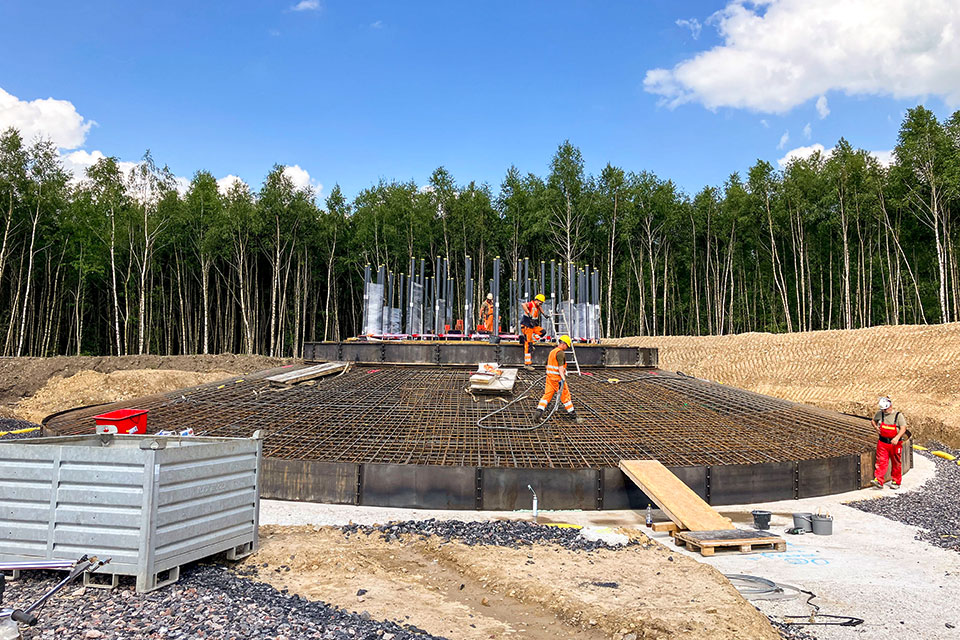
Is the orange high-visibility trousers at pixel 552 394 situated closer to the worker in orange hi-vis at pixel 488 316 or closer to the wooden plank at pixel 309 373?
the wooden plank at pixel 309 373

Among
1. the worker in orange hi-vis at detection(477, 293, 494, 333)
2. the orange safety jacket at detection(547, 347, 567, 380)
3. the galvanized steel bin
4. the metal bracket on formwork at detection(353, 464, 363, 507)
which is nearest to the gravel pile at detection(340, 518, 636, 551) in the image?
the metal bracket on formwork at detection(353, 464, 363, 507)

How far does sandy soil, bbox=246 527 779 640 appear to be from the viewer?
5.14m

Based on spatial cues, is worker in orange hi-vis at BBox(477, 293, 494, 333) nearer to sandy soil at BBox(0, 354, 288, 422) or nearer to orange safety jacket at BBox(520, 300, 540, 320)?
orange safety jacket at BBox(520, 300, 540, 320)

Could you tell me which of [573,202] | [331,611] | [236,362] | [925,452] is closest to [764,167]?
[573,202]

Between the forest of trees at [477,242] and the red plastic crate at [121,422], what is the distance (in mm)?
31600

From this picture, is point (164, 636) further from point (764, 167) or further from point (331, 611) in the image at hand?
point (764, 167)

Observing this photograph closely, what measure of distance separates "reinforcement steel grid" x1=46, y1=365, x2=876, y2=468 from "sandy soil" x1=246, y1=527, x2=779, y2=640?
3074 mm

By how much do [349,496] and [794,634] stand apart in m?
7.28

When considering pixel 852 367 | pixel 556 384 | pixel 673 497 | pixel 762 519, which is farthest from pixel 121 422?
pixel 852 367

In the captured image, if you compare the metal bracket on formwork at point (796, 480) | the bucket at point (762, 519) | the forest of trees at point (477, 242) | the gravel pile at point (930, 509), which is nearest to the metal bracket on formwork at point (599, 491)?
the bucket at point (762, 519)

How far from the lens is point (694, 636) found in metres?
4.82

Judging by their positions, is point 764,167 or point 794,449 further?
point 764,167

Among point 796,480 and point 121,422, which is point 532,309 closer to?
point 796,480

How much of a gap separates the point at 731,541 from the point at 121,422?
10.4 m
